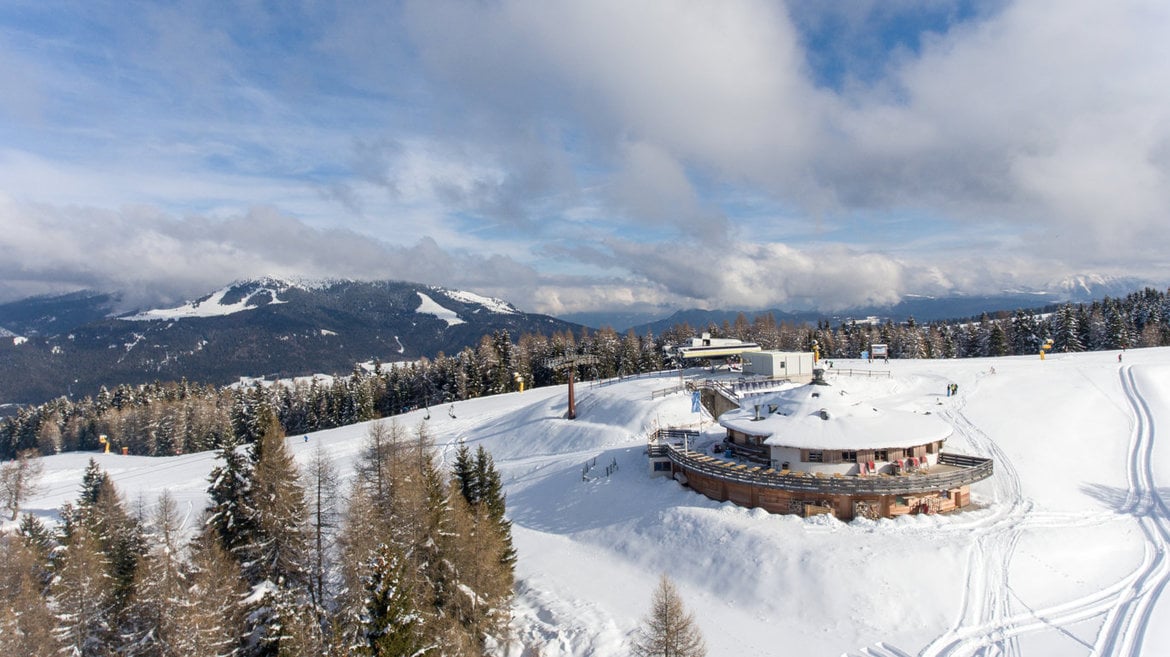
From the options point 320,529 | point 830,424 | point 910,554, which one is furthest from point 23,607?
point 830,424

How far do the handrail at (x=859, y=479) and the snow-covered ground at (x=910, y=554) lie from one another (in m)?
1.62

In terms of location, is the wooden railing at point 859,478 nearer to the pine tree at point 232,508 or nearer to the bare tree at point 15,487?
the pine tree at point 232,508

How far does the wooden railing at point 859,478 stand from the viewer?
30.1m

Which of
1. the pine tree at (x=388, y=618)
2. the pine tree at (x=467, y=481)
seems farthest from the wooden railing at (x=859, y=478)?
the pine tree at (x=388, y=618)

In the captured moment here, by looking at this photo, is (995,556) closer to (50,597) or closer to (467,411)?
(50,597)

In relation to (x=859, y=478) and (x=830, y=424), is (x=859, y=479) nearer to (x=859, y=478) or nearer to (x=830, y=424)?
(x=859, y=478)

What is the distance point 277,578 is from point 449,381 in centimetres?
7117

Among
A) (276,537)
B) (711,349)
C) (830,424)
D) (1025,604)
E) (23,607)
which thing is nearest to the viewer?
(1025,604)

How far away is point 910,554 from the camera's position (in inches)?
1033

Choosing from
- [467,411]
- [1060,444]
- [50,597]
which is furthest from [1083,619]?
[467,411]

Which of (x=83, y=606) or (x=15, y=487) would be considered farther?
(x=15, y=487)

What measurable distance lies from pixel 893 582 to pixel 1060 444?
2397 cm

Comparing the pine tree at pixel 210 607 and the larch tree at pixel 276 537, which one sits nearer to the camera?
the pine tree at pixel 210 607

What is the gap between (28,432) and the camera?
104625 mm
